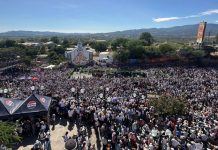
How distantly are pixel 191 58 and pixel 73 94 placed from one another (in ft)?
164

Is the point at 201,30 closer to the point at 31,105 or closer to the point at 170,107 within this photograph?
the point at 170,107

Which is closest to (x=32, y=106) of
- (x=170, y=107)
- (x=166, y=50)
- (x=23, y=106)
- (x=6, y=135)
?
(x=23, y=106)

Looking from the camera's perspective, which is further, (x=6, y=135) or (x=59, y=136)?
(x=59, y=136)

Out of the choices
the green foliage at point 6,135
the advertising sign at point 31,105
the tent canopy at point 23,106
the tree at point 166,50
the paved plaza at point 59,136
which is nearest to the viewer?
the green foliage at point 6,135

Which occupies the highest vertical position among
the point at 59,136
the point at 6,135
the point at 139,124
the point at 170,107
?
the point at 6,135

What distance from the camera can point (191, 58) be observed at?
73.7m

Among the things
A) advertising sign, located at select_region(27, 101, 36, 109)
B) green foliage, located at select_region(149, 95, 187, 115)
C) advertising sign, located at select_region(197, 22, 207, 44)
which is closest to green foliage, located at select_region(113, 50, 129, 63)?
advertising sign, located at select_region(197, 22, 207, 44)

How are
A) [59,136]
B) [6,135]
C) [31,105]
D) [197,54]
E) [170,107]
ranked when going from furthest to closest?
[197,54], [170,107], [31,105], [59,136], [6,135]

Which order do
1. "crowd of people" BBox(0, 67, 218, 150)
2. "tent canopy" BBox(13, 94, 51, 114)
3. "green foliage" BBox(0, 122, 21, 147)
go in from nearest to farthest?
"green foliage" BBox(0, 122, 21, 147)
"crowd of people" BBox(0, 67, 218, 150)
"tent canopy" BBox(13, 94, 51, 114)

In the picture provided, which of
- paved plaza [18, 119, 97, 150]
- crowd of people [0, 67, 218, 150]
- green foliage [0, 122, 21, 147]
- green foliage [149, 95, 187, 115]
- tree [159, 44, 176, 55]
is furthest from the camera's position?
tree [159, 44, 176, 55]

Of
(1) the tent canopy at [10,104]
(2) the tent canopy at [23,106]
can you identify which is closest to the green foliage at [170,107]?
(2) the tent canopy at [23,106]

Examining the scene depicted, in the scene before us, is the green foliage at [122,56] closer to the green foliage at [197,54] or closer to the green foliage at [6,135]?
the green foliage at [197,54]

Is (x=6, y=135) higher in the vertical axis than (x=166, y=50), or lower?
higher

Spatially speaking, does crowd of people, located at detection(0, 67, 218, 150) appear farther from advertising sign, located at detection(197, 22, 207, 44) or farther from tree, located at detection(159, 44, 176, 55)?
advertising sign, located at detection(197, 22, 207, 44)
